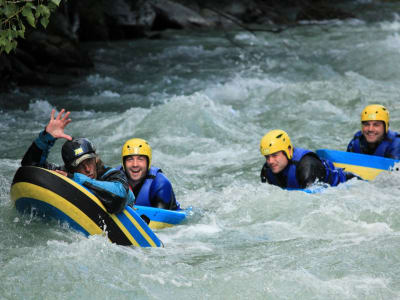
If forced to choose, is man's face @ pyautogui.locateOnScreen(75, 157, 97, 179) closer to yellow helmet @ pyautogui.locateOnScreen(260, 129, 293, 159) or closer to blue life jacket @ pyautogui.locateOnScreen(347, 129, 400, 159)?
yellow helmet @ pyautogui.locateOnScreen(260, 129, 293, 159)

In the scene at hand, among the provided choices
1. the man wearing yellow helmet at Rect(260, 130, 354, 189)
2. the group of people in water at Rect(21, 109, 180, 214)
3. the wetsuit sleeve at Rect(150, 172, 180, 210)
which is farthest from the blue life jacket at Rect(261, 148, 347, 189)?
the wetsuit sleeve at Rect(150, 172, 180, 210)

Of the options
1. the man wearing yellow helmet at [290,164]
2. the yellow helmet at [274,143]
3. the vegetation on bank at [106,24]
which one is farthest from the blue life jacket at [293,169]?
the vegetation on bank at [106,24]

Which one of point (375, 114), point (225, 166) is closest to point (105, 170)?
point (375, 114)

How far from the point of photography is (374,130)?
8.41 metres

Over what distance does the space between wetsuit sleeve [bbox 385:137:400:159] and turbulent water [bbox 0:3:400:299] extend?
62 centimetres

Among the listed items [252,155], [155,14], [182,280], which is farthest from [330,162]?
[155,14]

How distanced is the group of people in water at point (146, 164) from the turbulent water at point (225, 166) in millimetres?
280

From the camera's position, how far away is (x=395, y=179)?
25.2ft

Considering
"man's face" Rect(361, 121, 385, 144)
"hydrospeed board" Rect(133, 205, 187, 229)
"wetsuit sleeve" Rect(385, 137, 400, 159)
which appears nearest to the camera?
"hydrospeed board" Rect(133, 205, 187, 229)

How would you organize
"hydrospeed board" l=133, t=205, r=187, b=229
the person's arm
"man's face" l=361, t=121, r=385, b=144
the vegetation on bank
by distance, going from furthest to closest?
the vegetation on bank, "man's face" l=361, t=121, r=385, b=144, "hydrospeed board" l=133, t=205, r=187, b=229, the person's arm

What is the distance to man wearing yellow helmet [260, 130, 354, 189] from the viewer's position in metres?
7.28

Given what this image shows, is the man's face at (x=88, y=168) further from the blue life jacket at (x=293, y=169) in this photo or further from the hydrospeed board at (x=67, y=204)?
the blue life jacket at (x=293, y=169)

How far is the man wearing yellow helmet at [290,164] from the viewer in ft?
23.9

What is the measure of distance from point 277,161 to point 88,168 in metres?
2.79
